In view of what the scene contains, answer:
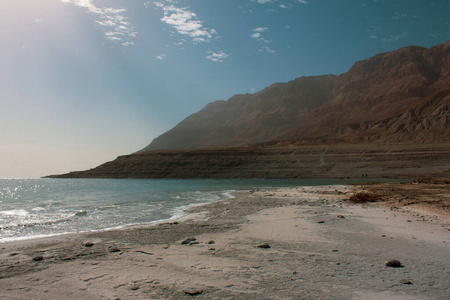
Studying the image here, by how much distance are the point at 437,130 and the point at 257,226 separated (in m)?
109

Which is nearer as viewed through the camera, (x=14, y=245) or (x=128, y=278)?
(x=128, y=278)

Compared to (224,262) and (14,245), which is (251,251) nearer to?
(224,262)

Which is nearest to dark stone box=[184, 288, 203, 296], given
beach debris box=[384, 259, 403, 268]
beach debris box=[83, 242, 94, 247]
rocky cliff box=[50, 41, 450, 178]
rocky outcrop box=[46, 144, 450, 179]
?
beach debris box=[384, 259, 403, 268]

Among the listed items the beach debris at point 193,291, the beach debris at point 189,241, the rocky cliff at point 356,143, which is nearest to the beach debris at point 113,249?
the beach debris at point 189,241

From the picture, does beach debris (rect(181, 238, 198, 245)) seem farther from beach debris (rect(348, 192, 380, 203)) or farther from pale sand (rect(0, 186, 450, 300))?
beach debris (rect(348, 192, 380, 203))

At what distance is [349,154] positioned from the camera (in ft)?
260

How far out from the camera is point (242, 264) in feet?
21.2

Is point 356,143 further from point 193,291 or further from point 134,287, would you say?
point 134,287

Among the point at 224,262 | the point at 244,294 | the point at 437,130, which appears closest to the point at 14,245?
the point at 224,262

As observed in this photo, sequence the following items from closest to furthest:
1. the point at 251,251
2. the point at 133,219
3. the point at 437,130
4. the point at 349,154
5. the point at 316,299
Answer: the point at 316,299 → the point at 251,251 → the point at 133,219 → the point at 349,154 → the point at 437,130

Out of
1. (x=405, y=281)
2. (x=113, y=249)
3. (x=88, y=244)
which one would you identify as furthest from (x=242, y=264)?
(x=88, y=244)

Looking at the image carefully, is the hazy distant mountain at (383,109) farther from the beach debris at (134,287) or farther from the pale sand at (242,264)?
the beach debris at (134,287)

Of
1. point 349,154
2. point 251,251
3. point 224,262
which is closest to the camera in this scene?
point 224,262

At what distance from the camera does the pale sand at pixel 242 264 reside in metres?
5.01
